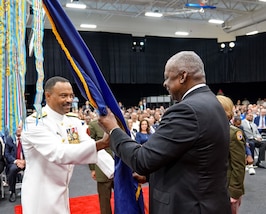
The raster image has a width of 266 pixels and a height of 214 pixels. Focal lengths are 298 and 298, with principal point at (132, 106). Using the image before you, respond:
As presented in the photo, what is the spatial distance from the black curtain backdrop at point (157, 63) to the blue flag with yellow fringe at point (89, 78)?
13.6 m

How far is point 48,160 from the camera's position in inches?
63.9

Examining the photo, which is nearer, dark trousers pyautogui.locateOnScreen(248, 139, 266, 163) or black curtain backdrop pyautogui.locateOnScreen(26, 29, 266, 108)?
dark trousers pyautogui.locateOnScreen(248, 139, 266, 163)

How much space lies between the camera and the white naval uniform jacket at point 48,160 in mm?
1537

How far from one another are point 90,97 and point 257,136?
6.57 m

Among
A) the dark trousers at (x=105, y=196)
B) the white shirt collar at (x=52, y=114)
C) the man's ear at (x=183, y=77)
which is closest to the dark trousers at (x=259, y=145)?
the dark trousers at (x=105, y=196)

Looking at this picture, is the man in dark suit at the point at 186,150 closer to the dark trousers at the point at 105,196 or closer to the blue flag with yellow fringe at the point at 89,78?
the blue flag with yellow fringe at the point at 89,78

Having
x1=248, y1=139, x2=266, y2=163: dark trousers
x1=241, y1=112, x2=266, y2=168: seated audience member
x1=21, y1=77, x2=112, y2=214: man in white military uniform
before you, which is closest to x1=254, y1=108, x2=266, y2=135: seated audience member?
x1=241, y1=112, x2=266, y2=168: seated audience member


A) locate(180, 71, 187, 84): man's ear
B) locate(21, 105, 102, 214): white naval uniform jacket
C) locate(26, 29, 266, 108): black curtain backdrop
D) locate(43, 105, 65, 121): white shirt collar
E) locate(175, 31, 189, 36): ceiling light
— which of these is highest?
locate(175, 31, 189, 36): ceiling light

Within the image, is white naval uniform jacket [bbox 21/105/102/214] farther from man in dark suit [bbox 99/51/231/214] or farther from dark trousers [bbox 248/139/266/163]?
dark trousers [bbox 248/139/266/163]

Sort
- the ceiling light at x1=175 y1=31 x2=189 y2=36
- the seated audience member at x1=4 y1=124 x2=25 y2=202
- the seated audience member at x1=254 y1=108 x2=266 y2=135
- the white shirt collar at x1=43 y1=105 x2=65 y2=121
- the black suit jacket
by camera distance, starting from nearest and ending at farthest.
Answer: the black suit jacket, the white shirt collar at x1=43 y1=105 x2=65 y2=121, the seated audience member at x1=4 y1=124 x2=25 y2=202, the seated audience member at x1=254 y1=108 x2=266 y2=135, the ceiling light at x1=175 y1=31 x2=189 y2=36

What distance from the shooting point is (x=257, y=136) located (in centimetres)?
707

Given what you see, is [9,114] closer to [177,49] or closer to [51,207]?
[51,207]

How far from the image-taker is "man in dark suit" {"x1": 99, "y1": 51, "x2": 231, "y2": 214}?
1.16 metres

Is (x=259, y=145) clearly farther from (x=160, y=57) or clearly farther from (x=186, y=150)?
(x=160, y=57)
